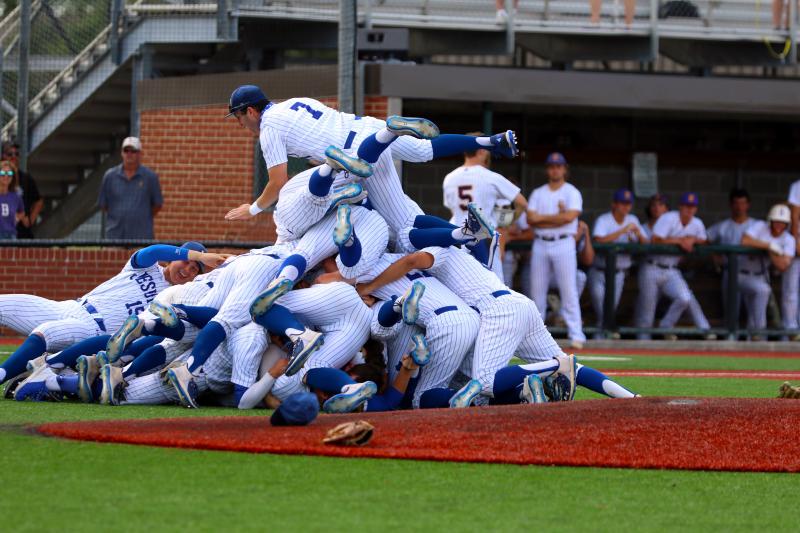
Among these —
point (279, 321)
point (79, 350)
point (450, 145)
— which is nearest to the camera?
point (279, 321)

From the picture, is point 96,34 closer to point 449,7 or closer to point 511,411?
point 449,7

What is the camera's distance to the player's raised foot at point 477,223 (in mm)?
→ 7965

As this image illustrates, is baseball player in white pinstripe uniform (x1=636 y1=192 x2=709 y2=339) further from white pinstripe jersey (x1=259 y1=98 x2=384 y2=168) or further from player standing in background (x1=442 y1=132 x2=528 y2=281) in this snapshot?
white pinstripe jersey (x1=259 y1=98 x2=384 y2=168)

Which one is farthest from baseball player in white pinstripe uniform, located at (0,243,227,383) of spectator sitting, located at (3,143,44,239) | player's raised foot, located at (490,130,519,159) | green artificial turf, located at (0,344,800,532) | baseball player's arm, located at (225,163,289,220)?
spectator sitting, located at (3,143,44,239)

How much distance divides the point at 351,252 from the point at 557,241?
7.53 metres

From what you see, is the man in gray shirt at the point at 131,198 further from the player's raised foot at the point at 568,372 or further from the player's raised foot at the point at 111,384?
the player's raised foot at the point at 568,372

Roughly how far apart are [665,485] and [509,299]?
2.79m

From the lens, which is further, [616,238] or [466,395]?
[616,238]

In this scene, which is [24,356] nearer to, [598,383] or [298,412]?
[298,412]

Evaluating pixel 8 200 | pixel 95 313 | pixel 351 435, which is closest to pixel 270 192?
pixel 95 313

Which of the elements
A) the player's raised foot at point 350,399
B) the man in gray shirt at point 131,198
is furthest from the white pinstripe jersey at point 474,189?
the player's raised foot at point 350,399

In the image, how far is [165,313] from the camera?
7605mm

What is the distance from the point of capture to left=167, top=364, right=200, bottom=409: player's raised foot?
25.2 ft

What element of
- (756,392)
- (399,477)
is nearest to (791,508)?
(399,477)
